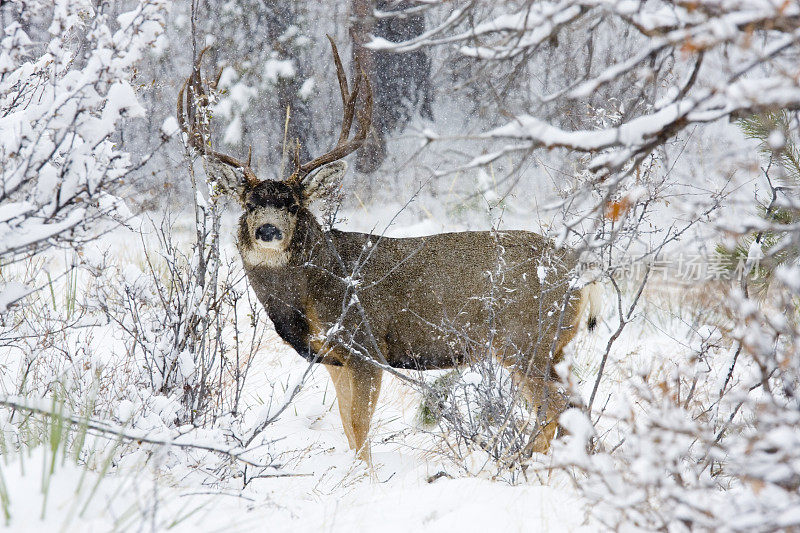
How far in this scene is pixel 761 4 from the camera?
1.60 meters

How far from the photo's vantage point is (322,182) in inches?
190

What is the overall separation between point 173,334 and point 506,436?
1.95m

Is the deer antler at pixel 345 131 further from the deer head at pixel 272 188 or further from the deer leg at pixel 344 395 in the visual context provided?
the deer leg at pixel 344 395

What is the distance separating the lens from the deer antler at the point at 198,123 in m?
4.03

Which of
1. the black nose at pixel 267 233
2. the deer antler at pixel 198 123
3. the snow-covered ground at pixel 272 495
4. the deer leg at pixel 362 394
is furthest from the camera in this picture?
the deer leg at pixel 362 394

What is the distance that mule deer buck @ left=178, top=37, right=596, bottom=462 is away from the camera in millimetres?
4762

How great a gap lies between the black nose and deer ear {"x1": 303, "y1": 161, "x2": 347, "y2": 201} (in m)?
0.39

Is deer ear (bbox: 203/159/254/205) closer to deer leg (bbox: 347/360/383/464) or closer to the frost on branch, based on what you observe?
deer leg (bbox: 347/360/383/464)

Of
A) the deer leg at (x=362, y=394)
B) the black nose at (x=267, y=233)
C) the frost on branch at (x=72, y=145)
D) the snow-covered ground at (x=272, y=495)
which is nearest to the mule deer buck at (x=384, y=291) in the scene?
the deer leg at (x=362, y=394)

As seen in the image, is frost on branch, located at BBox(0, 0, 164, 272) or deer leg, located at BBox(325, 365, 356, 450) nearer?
frost on branch, located at BBox(0, 0, 164, 272)

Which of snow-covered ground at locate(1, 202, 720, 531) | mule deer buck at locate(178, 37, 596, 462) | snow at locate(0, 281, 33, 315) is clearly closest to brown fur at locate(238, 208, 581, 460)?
mule deer buck at locate(178, 37, 596, 462)

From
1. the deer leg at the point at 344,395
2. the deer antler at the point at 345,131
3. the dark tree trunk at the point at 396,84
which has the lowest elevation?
the deer leg at the point at 344,395

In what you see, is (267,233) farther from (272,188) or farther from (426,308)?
(426,308)

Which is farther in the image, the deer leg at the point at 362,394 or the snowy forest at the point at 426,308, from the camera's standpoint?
the deer leg at the point at 362,394
